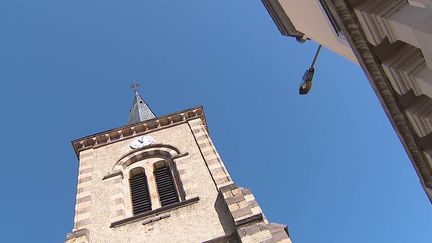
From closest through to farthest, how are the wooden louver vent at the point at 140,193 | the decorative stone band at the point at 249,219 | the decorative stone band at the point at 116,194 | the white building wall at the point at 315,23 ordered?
1. the white building wall at the point at 315,23
2. the decorative stone band at the point at 249,219
3. the decorative stone band at the point at 116,194
4. the wooden louver vent at the point at 140,193

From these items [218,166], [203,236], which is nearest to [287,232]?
[203,236]

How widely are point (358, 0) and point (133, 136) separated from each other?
1521 centimetres

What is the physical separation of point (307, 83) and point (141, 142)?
36.1ft

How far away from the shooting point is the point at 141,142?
1820cm

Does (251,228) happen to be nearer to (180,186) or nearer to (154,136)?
(180,186)

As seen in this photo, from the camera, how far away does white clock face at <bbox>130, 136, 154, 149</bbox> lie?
1798cm

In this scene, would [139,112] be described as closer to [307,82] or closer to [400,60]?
[307,82]

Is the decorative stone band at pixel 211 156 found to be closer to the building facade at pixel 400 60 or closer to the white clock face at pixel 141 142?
the white clock face at pixel 141 142

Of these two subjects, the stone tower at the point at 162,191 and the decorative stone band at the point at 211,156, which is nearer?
the stone tower at the point at 162,191

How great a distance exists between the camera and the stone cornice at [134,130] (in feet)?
60.7

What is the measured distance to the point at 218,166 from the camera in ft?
47.9

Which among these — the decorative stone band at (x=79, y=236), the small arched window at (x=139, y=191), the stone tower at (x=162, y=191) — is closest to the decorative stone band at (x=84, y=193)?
the stone tower at (x=162, y=191)

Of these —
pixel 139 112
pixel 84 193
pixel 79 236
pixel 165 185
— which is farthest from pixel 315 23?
pixel 139 112

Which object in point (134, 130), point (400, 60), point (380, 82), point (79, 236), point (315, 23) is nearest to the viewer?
point (400, 60)
